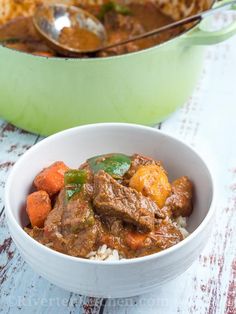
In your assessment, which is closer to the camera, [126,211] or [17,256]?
[126,211]

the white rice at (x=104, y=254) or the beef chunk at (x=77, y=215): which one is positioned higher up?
the beef chunk at (x=77, y=215)

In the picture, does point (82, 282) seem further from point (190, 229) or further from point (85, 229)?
point (190, 229)

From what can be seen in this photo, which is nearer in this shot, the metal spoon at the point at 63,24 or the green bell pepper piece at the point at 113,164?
the green bell pepper piece at the point at 113,164

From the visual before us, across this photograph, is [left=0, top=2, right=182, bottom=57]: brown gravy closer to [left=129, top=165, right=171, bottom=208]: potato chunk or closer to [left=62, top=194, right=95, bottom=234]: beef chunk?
[left=129, top=165, right=171, bottom=208]: potato chunk

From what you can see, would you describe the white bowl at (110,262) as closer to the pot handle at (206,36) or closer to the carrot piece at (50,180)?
the carrot piece at (50,180)

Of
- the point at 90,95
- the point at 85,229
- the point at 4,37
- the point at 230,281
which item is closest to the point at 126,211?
the point at 85,229

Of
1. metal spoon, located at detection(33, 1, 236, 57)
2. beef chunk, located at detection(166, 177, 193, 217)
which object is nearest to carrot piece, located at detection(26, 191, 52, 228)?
beef chunk, located at detection(166, 177, 193, 217)

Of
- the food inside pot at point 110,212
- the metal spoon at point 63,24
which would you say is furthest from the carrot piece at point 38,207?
the metal spoon at point 63,24
